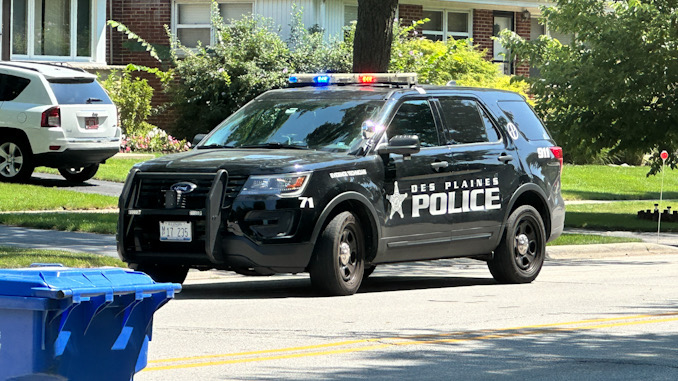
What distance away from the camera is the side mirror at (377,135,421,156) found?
11.3 metres

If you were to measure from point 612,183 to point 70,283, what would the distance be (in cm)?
2337

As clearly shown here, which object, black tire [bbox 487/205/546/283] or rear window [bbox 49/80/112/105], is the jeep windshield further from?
rear window [bbox 49/80/112/105]

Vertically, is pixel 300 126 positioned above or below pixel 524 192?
above

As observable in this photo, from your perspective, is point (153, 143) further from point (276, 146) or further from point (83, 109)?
point (276, 146)

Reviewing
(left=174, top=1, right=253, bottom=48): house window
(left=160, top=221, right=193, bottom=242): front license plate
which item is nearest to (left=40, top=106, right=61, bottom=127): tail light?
(left=160, top=221, right=193, bottom=242): front license plate

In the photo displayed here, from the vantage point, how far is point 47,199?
60.1ft

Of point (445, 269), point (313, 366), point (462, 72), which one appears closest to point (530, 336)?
point (313, 366)

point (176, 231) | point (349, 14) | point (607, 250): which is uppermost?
point (349, 14)

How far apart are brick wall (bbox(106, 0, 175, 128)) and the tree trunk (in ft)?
49.2

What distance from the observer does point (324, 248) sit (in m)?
10.7

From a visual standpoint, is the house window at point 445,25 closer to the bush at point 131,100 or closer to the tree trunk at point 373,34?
the bush at point 131,100

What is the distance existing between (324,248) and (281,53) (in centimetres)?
1816

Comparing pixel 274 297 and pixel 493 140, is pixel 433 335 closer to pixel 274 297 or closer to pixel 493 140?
pixel 274 297

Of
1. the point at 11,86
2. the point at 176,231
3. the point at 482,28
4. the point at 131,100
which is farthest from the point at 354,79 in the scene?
the point at 482,28
